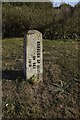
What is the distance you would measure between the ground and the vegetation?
2.73 meters

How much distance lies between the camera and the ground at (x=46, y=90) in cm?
592

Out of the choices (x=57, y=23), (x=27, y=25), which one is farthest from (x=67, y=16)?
(x=27, y=25)

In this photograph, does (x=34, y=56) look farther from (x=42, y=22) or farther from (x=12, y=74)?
(x=42, y=22)

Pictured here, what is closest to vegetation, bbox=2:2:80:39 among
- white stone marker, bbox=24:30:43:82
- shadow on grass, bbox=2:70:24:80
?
shadow on grass, bbox=2:70:24:80

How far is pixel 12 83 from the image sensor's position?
6.64m

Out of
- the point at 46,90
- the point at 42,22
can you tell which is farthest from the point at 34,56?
the point at 42,22

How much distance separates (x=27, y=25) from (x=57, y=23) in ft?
3.37

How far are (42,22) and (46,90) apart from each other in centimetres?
518

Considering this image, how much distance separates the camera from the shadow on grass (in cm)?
695

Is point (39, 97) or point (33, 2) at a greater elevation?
point (33, 2)

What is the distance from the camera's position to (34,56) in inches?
261

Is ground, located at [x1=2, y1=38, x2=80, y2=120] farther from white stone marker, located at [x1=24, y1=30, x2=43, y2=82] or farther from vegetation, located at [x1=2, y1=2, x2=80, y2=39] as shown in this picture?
vegetation, located at [x1=2, y1=2, x2=80, y2=39]

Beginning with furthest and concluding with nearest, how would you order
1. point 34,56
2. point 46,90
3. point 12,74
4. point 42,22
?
point 42,22 < point 12,74 < point 34,56 < point 46,90

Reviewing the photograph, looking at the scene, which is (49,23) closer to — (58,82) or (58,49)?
A: (58,49)
